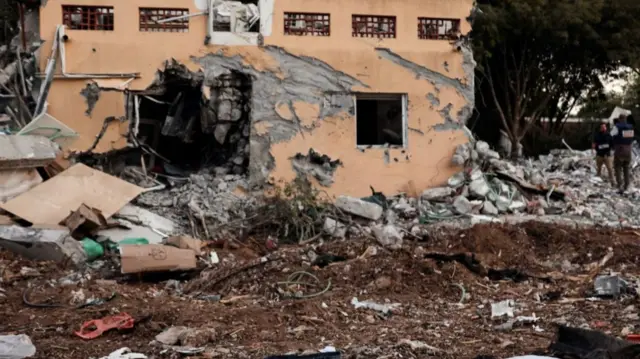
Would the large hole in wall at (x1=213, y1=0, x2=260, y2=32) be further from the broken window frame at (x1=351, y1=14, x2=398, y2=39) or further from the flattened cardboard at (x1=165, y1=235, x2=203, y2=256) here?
the flattened cardboard at (x1=165, y1=235, x2=203, y2=256)

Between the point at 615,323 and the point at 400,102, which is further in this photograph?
the point at 400,102

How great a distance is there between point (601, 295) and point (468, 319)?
1.59 m

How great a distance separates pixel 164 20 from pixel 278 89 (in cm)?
219

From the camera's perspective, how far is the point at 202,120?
11.9 meters

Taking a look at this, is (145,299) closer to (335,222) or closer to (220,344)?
(220,344)

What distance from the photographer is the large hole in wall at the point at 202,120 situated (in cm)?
1183

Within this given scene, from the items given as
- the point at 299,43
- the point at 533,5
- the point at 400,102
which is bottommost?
the point at 400,102

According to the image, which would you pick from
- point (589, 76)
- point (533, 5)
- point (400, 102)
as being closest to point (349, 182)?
point (400, 102)

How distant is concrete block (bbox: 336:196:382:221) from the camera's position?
36.7 ft

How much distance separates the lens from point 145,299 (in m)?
7.14

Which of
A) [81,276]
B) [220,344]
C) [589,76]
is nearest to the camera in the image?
[220,344]

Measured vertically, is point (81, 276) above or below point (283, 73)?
below

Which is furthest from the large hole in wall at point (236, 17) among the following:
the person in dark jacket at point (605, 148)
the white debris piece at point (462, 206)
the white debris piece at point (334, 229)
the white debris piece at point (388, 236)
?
the person in dark jacket at point (605, 148)

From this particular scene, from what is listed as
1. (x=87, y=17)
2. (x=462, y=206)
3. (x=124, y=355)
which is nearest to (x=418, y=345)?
(x=124, y=355)
